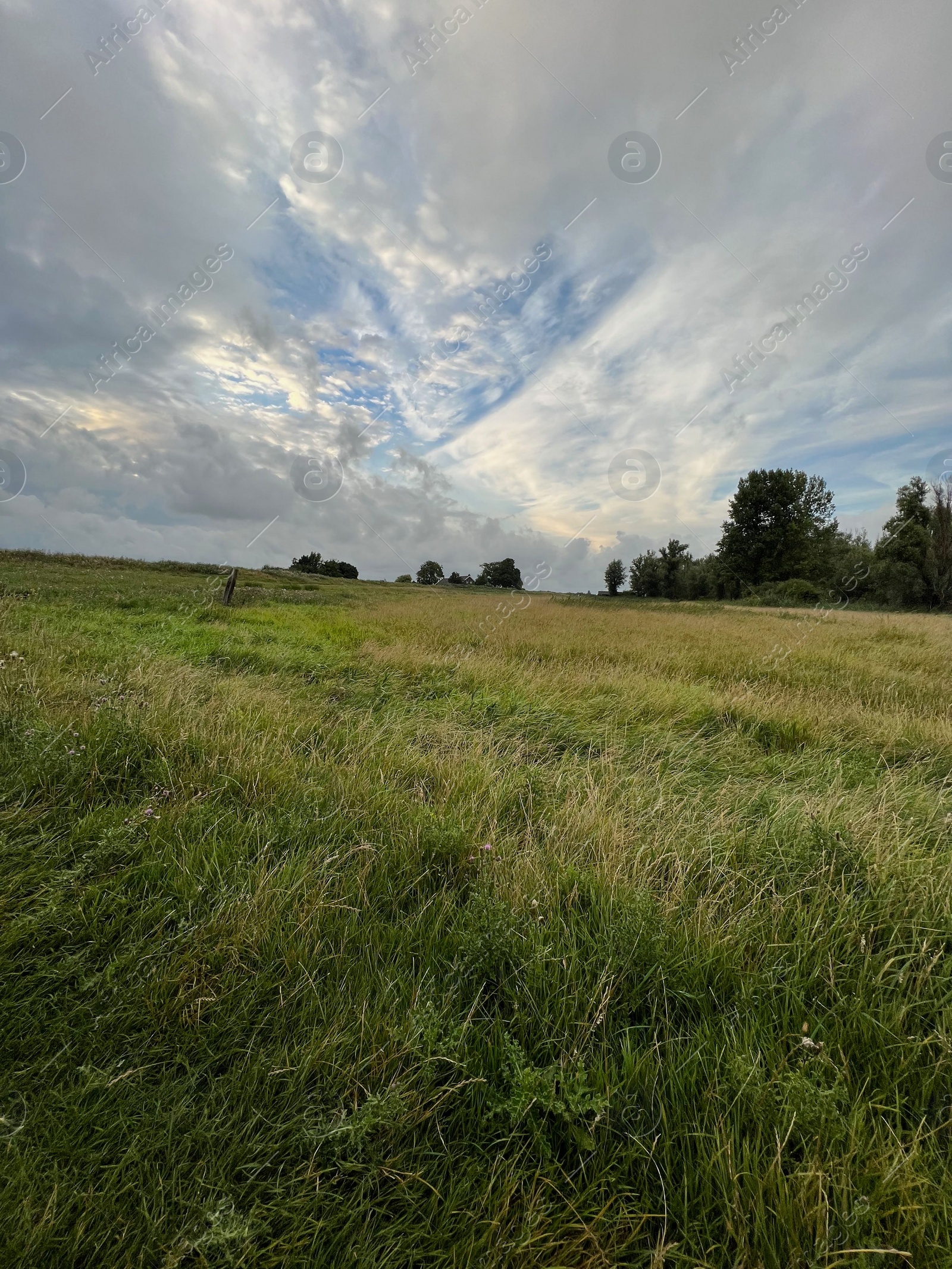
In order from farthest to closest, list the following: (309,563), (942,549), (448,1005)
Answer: (309,563), (942,549), (448,1005)

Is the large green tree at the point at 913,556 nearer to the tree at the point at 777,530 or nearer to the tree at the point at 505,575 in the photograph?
the tree at the point at 777,530

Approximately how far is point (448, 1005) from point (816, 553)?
6488cm

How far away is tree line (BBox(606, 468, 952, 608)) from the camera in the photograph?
145ft

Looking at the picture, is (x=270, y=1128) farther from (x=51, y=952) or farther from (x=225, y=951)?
(x=51, y=952)

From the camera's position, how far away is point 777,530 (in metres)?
52.6

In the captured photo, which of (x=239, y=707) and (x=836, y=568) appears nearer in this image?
(x=239, y=707)

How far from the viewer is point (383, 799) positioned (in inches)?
132

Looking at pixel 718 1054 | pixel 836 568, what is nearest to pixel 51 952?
pixel 718 1054

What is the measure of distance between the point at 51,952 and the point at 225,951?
2.22ft

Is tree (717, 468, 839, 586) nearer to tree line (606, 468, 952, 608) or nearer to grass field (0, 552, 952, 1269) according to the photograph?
tree line (606, 468, 952, 608)

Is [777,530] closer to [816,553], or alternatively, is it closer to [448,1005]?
[816,553]

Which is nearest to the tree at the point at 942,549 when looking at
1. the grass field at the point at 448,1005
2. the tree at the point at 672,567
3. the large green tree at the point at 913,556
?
the large green tree at the point at 913,556

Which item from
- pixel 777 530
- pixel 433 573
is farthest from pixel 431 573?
pixel 777 530

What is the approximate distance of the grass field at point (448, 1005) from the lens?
128cm
